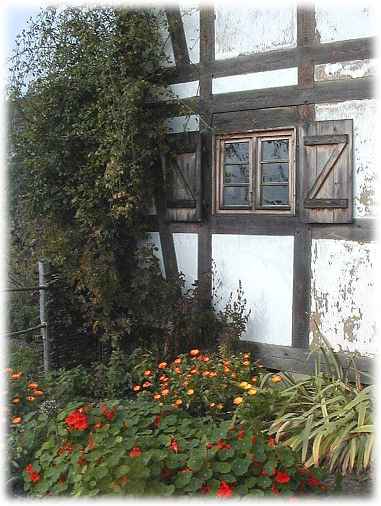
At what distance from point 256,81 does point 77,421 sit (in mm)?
3647

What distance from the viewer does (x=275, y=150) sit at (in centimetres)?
601

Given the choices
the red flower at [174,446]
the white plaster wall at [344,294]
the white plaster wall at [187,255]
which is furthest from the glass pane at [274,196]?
the red flower at [174,446]

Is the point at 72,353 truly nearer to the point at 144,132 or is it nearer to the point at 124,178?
the point at 124,178

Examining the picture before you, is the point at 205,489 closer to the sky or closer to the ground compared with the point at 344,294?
closer to the ground

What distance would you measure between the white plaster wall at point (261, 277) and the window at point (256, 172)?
1.02ft

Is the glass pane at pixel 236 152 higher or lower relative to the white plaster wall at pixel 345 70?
lower

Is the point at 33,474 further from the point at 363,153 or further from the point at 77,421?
the point at 363,153

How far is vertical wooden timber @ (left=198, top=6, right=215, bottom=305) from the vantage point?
6309mm

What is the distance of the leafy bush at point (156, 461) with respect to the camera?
3.25 metres

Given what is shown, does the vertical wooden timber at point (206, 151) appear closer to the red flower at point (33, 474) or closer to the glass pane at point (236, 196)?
the glass pane at point (236, 196)

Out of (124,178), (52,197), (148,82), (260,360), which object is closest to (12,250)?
(52,197)

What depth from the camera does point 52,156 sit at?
6.57m

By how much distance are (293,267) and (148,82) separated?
7.65ft

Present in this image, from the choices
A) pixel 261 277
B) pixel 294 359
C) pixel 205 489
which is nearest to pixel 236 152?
pixel 261 277
